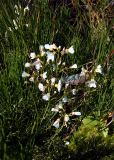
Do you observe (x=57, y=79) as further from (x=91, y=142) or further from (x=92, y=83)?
(x=91, y=142)

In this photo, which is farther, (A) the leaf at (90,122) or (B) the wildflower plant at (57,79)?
(A) the leaf at (90,122)

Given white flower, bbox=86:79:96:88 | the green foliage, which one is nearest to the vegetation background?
the green foliage

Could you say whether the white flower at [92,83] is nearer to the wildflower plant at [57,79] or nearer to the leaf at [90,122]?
the wildflower plant at [57,79]

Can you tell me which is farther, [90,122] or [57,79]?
[90,122]

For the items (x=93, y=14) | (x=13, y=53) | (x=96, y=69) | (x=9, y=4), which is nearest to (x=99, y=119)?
(x=96, y=69)

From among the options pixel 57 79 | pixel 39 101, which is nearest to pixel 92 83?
pixel 57 79

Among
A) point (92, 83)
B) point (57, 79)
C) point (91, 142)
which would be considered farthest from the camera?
point (91, 142)

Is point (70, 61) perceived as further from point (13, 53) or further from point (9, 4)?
point (9, 4)

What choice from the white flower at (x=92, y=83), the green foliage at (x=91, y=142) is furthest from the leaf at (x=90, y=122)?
the white flower at (x=92, y=83)

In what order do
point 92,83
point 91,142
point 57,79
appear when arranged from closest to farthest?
1. point 92,83
2. point 57,79
3. point 91,142
